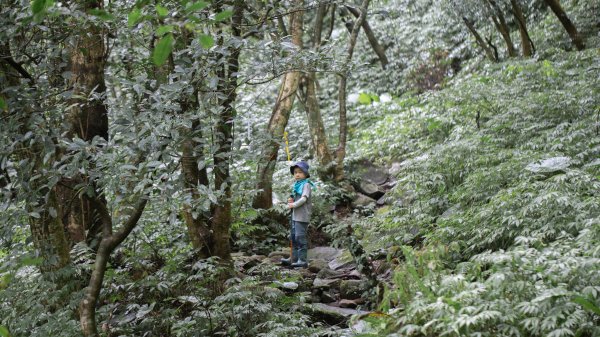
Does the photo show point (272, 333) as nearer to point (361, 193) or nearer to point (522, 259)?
point (522, 259)

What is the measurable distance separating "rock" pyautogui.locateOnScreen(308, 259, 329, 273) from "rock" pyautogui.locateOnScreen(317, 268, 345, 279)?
1.18 feet

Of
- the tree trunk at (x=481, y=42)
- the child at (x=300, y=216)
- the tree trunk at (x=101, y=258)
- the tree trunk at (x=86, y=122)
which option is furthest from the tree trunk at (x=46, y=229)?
the tree trunk at (x=481, y=42)

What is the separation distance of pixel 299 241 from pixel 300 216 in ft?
1.11

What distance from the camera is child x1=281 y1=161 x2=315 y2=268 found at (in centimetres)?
783

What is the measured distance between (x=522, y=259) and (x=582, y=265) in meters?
0.40

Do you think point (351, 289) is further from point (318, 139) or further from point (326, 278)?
point (318, 139)

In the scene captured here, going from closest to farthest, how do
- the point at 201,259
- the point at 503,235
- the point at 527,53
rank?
the point at 503,235
the point at 201,259
the point at 527,53

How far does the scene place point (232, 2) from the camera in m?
5.60

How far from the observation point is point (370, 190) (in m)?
11.0

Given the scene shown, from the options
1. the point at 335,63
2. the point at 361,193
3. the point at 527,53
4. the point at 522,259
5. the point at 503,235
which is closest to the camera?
the point at 522,259

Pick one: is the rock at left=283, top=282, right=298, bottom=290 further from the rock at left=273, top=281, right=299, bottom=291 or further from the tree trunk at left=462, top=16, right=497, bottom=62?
the tree trunk at left=462, top=16, right=497, bottom=62

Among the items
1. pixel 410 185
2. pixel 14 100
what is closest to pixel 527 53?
pixel 410 185

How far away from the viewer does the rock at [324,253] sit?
826 cm

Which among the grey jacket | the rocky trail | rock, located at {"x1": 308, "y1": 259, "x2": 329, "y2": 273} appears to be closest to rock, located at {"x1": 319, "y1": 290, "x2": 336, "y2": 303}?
the rocky trail
